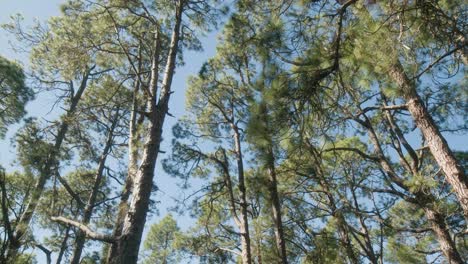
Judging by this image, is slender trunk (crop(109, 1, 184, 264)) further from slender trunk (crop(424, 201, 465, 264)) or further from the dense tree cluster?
slender trunk (crop(424, 201, 465, 264))

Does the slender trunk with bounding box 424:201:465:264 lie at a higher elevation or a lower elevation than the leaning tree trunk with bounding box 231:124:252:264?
lower

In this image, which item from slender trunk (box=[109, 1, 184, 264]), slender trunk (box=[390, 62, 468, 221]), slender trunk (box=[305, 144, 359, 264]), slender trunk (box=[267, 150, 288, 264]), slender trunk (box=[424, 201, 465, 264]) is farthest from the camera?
slender trunk (box=[305, 144, 359, 264])

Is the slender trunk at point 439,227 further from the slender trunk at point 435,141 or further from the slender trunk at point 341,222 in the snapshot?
the slender trunk at point 341,222

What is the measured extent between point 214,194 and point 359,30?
6182 mm

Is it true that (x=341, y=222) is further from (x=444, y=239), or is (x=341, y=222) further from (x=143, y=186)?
(x=143, y=186)

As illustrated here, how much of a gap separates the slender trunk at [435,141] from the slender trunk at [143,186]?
3.24 metres

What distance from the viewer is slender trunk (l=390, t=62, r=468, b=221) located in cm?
469

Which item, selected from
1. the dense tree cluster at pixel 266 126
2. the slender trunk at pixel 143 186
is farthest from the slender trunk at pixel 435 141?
the slender trunk at pixel 143 186

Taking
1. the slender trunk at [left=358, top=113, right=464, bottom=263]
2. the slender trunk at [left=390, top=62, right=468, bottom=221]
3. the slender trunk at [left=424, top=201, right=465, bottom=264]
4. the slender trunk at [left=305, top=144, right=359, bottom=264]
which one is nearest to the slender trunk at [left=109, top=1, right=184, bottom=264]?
the slender trunk at [left=390, top=62, right=468, bottom=221]

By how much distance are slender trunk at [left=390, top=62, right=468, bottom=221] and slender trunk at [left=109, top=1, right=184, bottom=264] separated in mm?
3239

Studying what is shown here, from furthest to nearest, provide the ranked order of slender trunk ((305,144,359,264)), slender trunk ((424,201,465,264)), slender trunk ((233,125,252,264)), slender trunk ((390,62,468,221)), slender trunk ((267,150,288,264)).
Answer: slender trunk ((305,144,359,264)) → slender trunk ((233,125,252,264)) → slender trunk ((267,150,288,264)) → slender trunk ((424,201,465,264)) → slender trunk ((390,62,468,221))

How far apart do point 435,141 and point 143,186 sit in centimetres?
397

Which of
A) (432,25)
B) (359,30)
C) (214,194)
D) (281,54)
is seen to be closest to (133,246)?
(281,54)

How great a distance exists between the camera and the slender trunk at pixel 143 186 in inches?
147
